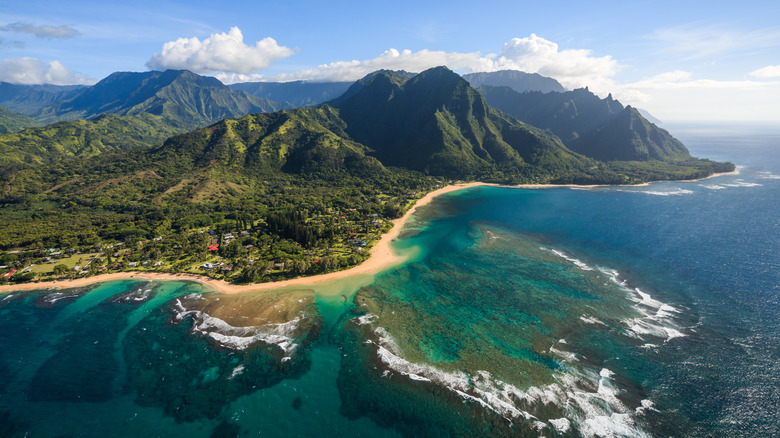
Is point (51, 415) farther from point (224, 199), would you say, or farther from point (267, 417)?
point (224, 199)

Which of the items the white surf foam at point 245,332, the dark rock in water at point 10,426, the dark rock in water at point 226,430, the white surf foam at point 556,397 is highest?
the white surf foam at point 556,397

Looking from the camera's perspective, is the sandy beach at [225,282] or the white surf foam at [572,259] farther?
the white surf foam at [572,259]

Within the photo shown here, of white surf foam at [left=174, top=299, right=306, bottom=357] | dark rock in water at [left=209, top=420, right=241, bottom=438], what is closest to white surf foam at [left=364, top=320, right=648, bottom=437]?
white surf foam at [left=174, top=299, right=306, bottom=357]

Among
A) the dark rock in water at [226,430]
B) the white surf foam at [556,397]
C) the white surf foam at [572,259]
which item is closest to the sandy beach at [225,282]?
the white surf foam at [556,397]

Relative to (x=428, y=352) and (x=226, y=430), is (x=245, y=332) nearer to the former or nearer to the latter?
(x=226, y=430)

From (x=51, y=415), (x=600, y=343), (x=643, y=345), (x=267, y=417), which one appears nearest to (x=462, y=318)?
(x=600, y=343)

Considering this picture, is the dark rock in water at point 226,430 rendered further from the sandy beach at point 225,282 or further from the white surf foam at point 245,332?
the sandy beach at point 225,282

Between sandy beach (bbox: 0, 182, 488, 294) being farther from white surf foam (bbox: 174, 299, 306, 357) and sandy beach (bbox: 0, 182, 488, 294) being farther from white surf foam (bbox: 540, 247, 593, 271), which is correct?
white surf foam (bbox: 540, 247, 593, 271)

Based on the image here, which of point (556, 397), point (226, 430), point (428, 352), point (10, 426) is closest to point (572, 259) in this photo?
point (556, 397)
